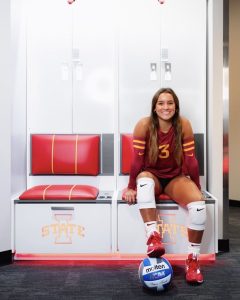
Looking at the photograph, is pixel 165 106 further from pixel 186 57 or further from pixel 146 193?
pixel 186 57

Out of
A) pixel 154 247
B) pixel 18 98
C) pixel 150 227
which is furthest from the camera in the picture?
pixel 18 98

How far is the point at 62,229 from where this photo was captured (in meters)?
2.88

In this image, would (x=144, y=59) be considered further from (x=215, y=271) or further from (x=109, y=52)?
(x=215, y=271)

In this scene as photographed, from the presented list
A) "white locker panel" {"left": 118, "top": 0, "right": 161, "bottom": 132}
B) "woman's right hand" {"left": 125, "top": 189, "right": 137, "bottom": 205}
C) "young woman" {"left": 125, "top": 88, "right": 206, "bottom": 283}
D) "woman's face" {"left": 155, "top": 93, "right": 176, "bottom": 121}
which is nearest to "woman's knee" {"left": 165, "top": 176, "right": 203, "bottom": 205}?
"young woman" {"left": 125, "top": 88, "right": 206, "bottom": 283}

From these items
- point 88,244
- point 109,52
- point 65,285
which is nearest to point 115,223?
point 88,244

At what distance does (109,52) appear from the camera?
11.1 feet

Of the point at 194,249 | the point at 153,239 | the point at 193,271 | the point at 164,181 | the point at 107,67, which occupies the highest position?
the point at 107,67

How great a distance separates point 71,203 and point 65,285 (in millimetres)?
671

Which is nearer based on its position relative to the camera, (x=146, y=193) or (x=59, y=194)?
(x=146, y=193)

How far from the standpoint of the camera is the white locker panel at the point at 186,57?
3355 millimetres

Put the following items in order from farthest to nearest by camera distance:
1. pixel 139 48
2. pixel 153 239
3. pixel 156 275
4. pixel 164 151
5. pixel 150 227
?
pixel 139 48 < pixel 164 151 < pixel 150 227 < pixel 153 239 < pixel 156 275

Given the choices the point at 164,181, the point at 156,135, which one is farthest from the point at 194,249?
the point at 156,135

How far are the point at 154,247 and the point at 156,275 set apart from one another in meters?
0.18

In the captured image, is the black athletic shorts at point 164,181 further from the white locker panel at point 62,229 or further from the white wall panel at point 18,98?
the white wall panel at point 18,98
